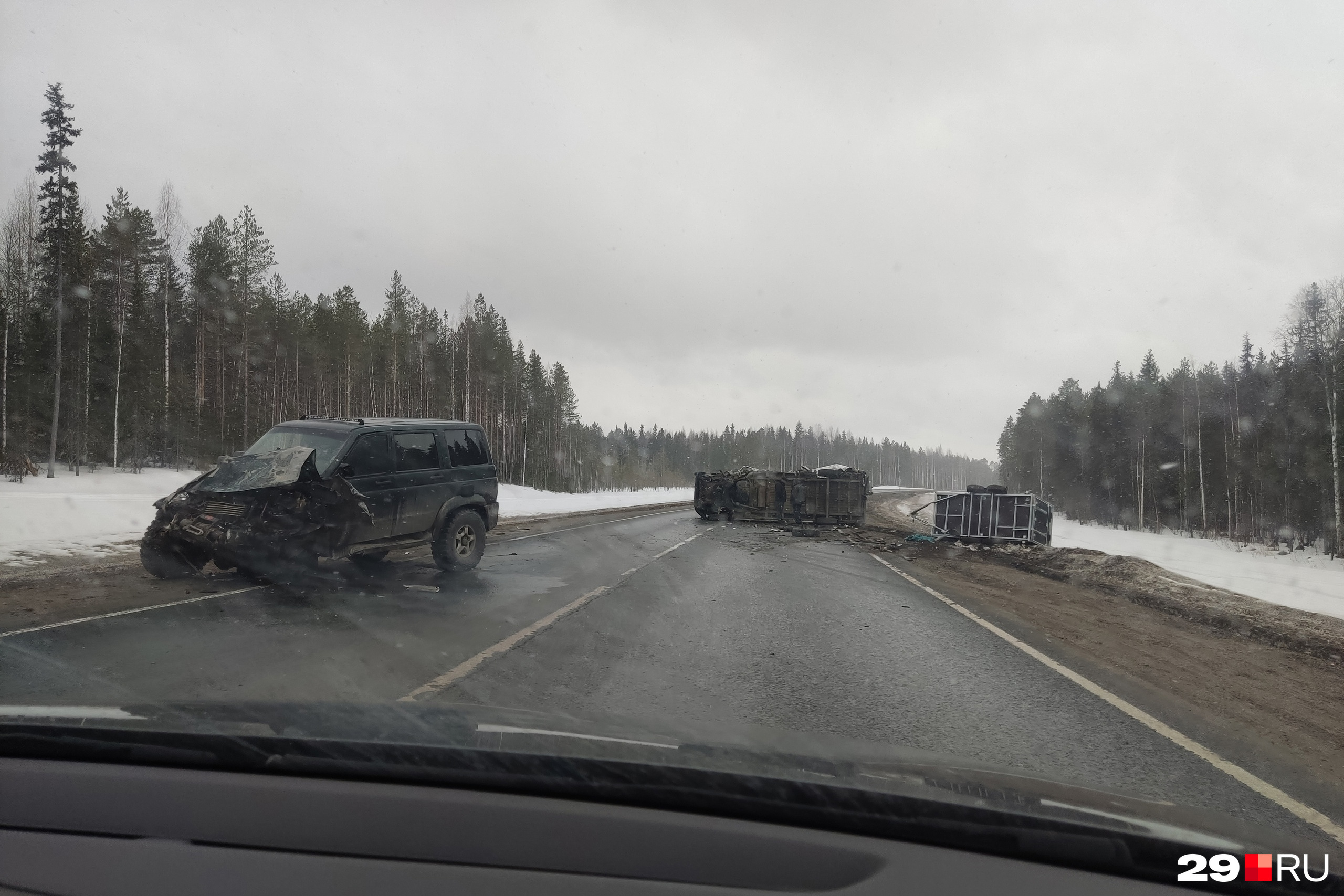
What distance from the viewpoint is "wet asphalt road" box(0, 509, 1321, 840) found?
4.12m

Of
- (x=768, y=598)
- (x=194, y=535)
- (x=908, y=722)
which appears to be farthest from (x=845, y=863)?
(x=194, y=535)

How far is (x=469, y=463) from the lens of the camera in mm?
10727

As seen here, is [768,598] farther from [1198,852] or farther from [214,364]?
[214,364]

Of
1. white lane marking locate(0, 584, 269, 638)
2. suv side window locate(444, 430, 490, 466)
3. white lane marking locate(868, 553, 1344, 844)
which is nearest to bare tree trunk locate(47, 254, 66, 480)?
suv side window locate(444, 430, 490, 466)

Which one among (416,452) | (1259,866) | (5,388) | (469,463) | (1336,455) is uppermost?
(5,388)

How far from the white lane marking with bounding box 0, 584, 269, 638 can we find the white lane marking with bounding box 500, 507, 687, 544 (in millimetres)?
6867

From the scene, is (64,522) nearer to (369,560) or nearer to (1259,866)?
(369,560)

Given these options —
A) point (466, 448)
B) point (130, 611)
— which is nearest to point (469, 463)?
point (466, 448)

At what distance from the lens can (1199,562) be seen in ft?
66.3

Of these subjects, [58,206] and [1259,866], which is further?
[58,206]

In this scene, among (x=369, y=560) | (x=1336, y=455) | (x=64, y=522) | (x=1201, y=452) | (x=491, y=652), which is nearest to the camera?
(x=491, y=652)

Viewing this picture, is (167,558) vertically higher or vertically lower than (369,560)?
higher

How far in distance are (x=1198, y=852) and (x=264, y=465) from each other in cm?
943

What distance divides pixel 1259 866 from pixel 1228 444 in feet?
189
